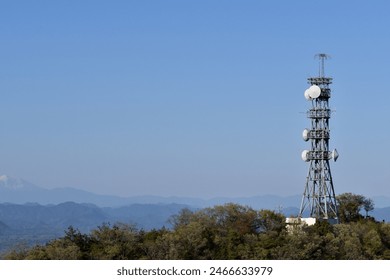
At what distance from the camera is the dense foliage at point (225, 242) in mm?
65688

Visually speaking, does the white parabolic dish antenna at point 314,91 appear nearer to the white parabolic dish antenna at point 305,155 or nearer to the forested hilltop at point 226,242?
the white parabolic dish antenna at point 305,155

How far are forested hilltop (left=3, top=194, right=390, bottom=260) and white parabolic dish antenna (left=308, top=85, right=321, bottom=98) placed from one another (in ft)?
40.8

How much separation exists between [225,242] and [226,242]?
78 millimetres

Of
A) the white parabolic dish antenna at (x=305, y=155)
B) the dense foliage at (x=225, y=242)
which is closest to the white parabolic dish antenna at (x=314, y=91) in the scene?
the white parabolic dish antenna at (x=305, y=155)

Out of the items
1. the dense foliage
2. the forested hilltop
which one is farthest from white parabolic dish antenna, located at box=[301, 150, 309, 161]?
the forested hilltop

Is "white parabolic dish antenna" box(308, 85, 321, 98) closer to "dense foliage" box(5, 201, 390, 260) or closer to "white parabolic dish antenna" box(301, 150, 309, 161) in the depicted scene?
"white parabolic dish antenna" box(301, 150, 309, 161)

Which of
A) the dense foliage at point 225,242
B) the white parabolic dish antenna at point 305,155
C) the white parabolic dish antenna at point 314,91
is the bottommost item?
the dense foliage at point 225,242

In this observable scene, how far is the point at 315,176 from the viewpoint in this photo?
82562 mm

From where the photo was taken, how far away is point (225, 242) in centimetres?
6812

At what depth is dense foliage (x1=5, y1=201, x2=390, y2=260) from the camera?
65688mm
